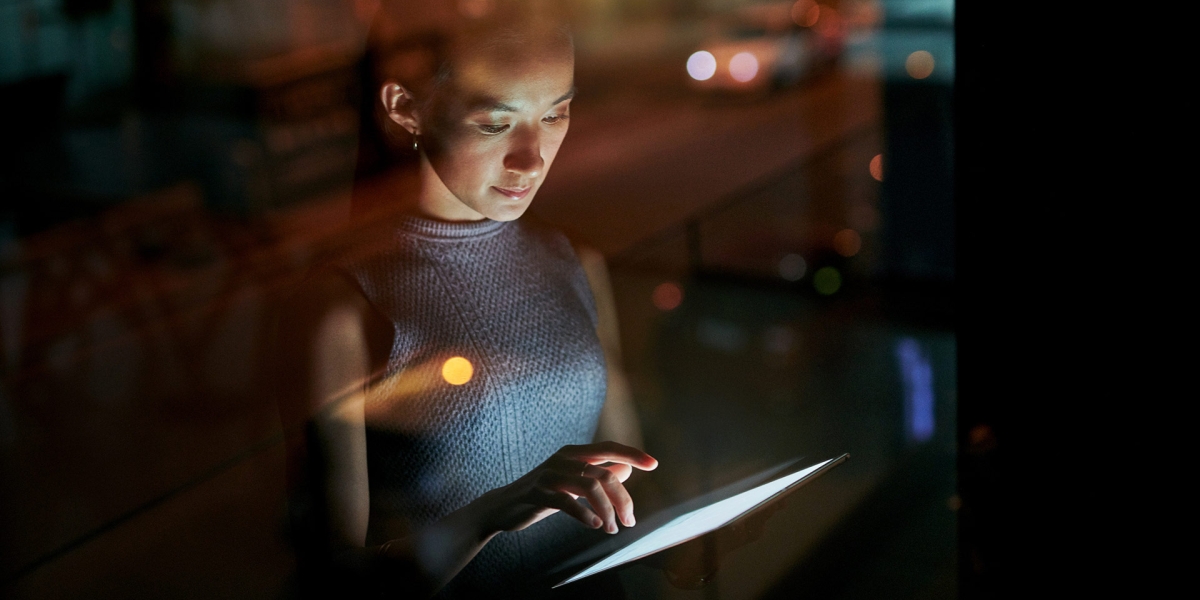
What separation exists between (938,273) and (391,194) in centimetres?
368

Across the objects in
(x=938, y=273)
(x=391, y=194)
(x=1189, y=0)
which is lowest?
(x=938, y=273)

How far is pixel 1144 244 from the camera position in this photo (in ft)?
3.71

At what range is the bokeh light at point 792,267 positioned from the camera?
187 inches

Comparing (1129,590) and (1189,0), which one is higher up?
(1189,0)

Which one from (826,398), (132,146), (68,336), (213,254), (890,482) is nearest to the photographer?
(890,482)

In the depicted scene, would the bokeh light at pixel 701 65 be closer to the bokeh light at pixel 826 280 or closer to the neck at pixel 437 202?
the bokeh light at pixel 826 280

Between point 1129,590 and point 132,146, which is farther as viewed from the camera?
point 132,146

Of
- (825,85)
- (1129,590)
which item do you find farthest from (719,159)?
(1129,590)

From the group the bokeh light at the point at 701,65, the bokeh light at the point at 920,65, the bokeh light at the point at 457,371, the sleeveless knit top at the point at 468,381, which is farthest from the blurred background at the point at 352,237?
the bokeh light at the point at 701,65

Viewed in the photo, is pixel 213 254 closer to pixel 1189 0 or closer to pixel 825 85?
pixel 825 85

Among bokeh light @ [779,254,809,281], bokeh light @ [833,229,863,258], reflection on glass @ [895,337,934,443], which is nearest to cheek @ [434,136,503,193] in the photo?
reflection on glass @ [895,337,934,443]

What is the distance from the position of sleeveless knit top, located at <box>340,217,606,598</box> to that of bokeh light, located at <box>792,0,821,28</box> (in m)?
7.41

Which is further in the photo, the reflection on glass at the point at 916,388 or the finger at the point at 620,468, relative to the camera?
the reflection on glass at the point at 916,388

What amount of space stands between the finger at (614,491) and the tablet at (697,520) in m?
0.11
